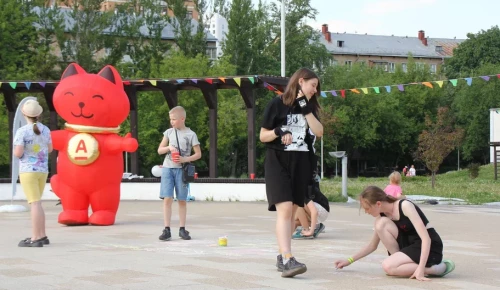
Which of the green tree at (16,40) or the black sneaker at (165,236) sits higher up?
the green tree at (16,40)

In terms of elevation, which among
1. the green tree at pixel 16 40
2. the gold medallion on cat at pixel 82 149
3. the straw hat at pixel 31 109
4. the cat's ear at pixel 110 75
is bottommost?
the gold medallion on cat at pixel 82 149

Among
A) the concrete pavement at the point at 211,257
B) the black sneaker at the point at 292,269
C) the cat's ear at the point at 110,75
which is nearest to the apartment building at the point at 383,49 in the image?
the cat's ear at the point at 110,75

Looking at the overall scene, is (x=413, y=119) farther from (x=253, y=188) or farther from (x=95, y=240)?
(x=95, y=240)

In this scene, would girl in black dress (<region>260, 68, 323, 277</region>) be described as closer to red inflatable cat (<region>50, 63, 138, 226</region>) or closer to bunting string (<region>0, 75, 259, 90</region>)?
red inflatable cat (<region>50, 63, 138, 226</region>)

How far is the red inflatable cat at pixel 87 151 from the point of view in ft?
47.0

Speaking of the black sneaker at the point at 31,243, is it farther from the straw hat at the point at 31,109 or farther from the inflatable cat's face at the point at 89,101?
the inflatable cat's face at the point at 89,101

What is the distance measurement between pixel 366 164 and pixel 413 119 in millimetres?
10666

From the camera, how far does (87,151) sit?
14242mm

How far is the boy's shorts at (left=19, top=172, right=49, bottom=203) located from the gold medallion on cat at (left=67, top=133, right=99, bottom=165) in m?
3.19

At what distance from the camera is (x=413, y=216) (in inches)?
303

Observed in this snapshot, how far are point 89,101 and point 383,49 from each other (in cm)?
10675

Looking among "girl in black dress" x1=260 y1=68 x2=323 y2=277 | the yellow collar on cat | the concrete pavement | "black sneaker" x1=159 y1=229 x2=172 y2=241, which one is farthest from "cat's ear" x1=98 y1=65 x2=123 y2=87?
"girl in black dress" x1=260 y1=68 x2=323 y2=277

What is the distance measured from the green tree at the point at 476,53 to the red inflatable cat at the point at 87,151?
7210 centimetres

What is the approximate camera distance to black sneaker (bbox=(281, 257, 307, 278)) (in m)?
7.67
